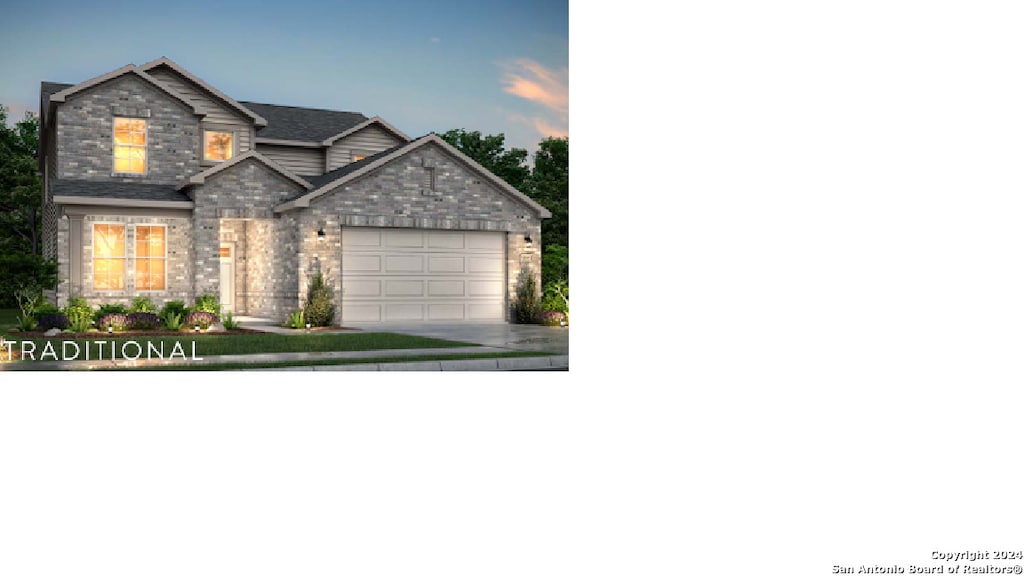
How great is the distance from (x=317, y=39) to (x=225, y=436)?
14.3m

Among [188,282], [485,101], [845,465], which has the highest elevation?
[485,101]

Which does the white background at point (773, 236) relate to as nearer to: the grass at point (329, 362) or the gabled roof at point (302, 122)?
the grass at point (329, 362)

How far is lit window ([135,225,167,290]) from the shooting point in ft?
62.0

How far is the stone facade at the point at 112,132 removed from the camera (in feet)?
62.6

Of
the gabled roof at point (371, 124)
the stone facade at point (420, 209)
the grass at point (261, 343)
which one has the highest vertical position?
the gabled roof at point (371, 124)

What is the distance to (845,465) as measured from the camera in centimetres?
721

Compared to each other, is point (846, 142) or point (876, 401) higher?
point (846, 142)

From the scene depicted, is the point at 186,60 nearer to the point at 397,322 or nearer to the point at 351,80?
the point at 351,80

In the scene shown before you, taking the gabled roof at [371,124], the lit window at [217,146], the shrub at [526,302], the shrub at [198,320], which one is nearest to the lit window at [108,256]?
the shrub at [198,320]

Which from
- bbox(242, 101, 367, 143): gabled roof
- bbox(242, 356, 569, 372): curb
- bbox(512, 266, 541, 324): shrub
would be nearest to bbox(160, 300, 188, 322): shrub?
bbox(242, 356, 569, 372): curb

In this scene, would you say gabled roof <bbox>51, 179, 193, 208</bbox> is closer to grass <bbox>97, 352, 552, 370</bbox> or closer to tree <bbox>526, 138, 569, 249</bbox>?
grass <bbox>97, 352, 552, 370</bbox>

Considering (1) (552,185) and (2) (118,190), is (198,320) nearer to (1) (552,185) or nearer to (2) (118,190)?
(2) (118,190)

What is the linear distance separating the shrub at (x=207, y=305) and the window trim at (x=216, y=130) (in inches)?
120

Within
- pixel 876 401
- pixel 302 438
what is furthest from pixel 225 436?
pixel 876 401
